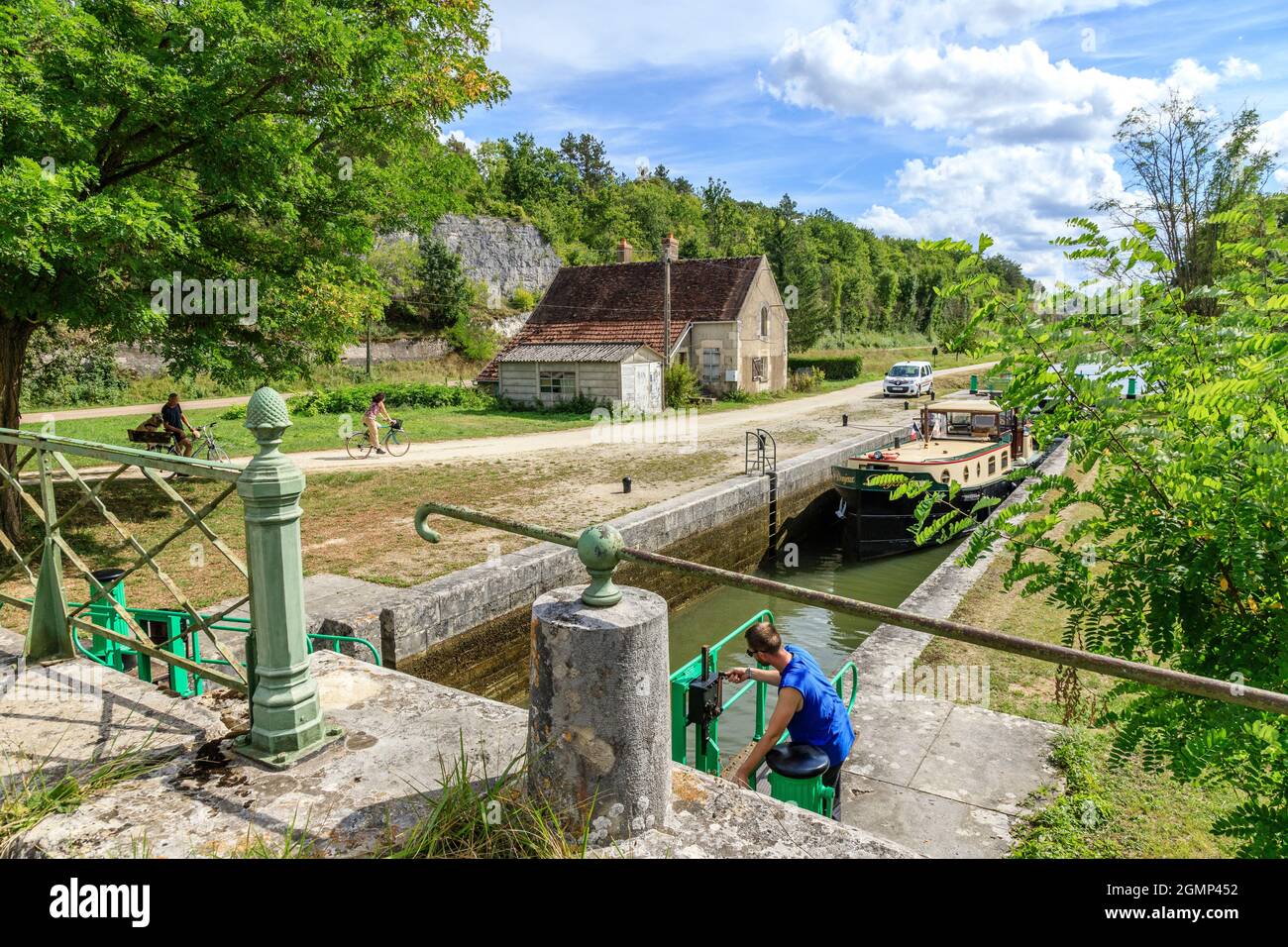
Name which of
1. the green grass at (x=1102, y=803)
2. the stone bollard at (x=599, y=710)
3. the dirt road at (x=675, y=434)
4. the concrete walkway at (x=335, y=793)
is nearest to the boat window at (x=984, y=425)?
the dirt road at (x=675, y=434)

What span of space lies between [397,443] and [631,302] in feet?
56.5

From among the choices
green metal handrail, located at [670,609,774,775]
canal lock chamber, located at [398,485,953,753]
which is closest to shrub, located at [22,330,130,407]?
canal lock chamber, located at [398,485,953,753]

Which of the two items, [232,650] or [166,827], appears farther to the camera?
[232,650]

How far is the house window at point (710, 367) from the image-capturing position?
33.8 metres

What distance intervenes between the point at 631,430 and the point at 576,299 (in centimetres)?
1234

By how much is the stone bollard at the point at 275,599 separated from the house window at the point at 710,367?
31365mm

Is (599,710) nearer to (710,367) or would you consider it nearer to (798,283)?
(710,367)

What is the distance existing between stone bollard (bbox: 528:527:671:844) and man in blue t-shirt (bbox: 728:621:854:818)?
1.66 m

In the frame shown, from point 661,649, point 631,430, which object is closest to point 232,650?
point 661,649

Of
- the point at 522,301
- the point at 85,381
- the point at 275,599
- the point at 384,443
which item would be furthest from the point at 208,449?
the point at 522,301

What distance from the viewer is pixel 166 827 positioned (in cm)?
263

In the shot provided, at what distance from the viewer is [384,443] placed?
63.4ft

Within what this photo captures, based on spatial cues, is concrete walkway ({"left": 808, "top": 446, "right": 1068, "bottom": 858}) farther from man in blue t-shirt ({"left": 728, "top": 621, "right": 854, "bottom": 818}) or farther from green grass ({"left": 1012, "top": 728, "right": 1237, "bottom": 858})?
man in blue t-shirt ({"left": 728, "top": 621, "right": 854, "bottom": 818})
